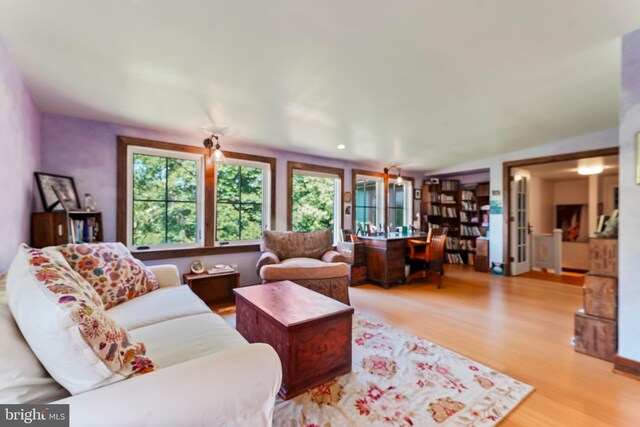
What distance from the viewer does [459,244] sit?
618 cm

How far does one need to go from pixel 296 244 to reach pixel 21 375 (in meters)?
3.08

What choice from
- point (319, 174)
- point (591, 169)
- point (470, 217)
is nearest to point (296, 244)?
point (319, 174)

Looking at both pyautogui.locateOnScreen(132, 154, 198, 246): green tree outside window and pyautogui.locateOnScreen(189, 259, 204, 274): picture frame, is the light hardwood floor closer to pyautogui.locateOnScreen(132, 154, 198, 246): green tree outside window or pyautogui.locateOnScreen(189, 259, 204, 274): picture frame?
pyautogui.locateOnScreen(189, 259, 204, 274): picture frame

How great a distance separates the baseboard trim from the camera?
184 centimetres

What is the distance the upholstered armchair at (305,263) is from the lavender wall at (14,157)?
199 centimetres

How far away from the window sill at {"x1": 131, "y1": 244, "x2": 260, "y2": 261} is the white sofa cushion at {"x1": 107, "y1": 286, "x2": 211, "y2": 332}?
130cm

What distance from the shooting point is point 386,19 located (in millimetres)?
1542

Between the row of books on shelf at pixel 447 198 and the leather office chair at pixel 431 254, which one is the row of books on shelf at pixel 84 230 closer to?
the leather office chair at pixel 431 254

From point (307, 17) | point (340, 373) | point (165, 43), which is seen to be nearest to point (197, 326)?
point (340, 373)

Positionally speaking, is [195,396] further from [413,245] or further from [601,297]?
[413,245]

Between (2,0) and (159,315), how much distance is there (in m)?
1.79

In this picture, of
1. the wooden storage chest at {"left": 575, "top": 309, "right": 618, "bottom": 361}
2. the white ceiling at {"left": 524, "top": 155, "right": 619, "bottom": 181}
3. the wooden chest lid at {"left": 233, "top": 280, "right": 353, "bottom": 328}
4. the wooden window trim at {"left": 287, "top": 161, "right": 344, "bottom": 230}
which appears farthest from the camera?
the white ceiling at {"left": 524, "top": 155, "right": 619, "bottom": 181}

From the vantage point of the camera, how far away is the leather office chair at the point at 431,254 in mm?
4152

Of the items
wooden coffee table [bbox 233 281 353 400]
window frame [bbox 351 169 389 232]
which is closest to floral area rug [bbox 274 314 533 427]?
wooden coffee table [bbox 233 281 353 400]
